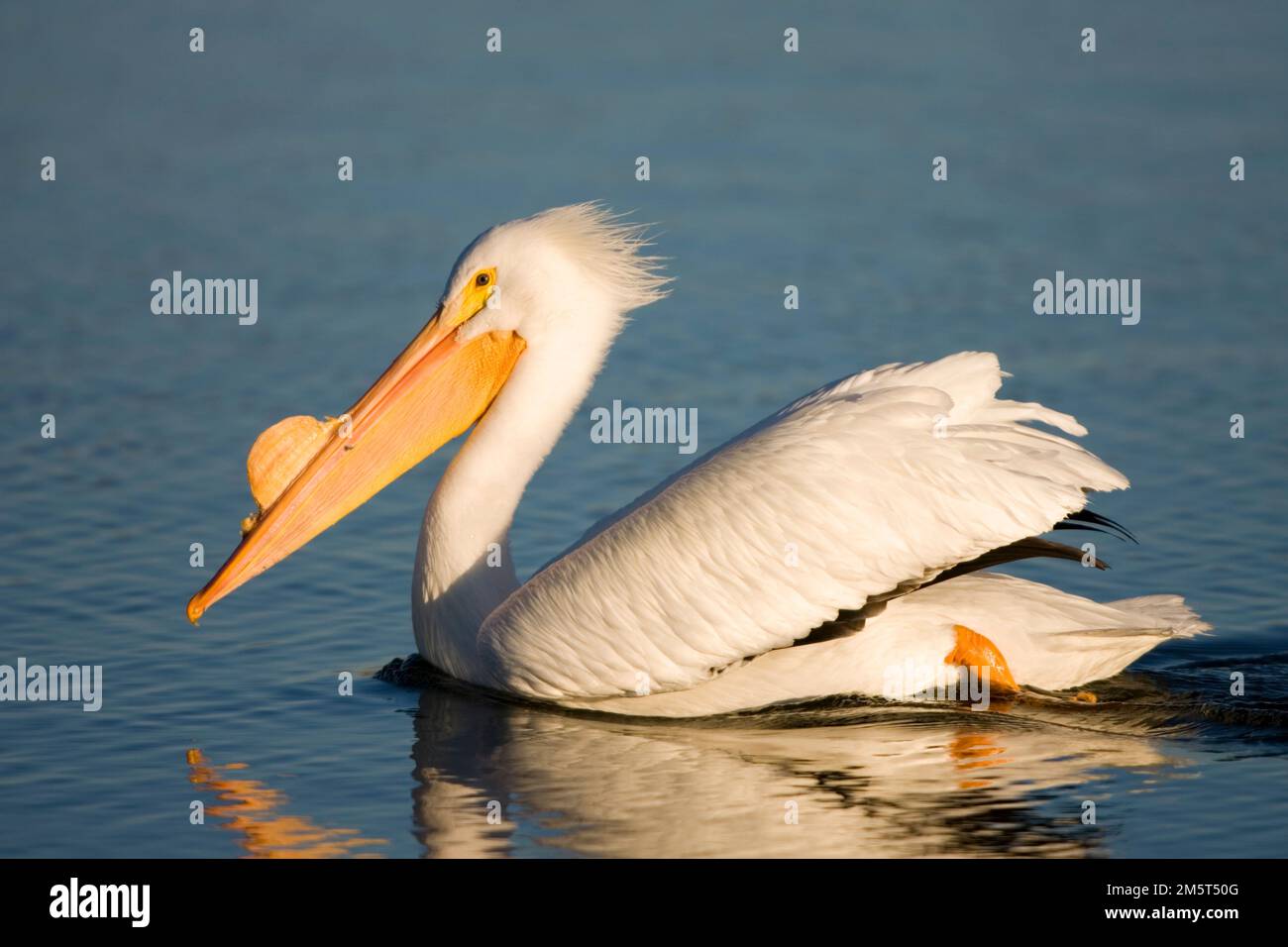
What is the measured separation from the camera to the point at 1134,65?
53.5 feet

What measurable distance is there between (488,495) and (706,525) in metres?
1.06

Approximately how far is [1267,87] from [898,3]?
15.8ft

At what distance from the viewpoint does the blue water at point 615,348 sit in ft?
19.3

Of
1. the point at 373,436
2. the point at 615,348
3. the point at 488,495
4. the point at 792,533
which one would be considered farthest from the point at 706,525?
the point at 615,348

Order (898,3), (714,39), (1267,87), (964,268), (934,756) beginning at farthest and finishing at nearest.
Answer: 1. (898,3)
2. (714,39)
3. (1267,87)
4. (964,268)
5. (934,756)

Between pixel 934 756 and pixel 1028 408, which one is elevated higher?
pixel 1028 408

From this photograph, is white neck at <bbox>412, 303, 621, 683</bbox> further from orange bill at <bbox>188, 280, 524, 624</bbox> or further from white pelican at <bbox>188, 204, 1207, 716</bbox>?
orange bill at <bbox>188, 280, 524, 624</bbox>

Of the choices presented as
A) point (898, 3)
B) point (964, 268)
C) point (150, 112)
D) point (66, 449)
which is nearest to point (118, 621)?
point (66, 449)

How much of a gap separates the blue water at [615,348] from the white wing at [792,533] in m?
0.35

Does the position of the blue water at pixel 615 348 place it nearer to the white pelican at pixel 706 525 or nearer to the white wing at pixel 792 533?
the white pelican at pixel 706 525

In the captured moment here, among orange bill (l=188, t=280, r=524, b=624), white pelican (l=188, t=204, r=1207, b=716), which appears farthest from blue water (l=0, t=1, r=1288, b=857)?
orange bill (l=188, t=280, r=524, b=624)

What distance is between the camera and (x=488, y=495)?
7008mm

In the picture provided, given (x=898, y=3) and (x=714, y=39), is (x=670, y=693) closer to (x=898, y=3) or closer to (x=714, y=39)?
(x=714, y=39)

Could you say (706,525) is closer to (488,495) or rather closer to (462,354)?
(488,495)
